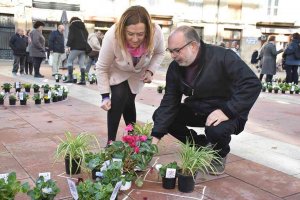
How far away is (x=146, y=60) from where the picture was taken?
3537 mm

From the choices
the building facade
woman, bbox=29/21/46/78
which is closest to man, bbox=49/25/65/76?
woman, bbox=29/21/46/78

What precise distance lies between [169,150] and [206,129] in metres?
0.94

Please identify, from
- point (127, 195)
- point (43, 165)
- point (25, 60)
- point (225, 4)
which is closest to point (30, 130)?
point (43, 165)

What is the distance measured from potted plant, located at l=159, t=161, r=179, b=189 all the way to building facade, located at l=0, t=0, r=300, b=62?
19.8m

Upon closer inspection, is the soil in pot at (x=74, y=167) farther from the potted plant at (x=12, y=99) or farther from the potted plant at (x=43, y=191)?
the potted plant at (x=12, y=99)

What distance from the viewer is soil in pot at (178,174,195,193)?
287 cm

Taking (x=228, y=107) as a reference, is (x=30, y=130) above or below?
below

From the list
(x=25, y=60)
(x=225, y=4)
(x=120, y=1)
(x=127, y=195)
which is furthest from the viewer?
(x=225, y=4)

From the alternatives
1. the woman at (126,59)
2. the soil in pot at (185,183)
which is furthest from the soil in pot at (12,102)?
the soil in pot at (185,183)

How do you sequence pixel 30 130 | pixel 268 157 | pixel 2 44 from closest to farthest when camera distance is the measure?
pixel 268 157 → pixel 30 130 → pixel 2 44

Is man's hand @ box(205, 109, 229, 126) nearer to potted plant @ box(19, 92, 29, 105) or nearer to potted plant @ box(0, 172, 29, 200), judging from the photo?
potted plant @ box(0, 172, 29, 200)

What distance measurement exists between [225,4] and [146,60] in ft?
78.9

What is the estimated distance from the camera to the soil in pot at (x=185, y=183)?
2.87 metres

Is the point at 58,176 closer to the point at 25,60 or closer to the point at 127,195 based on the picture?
the point at 127,195
